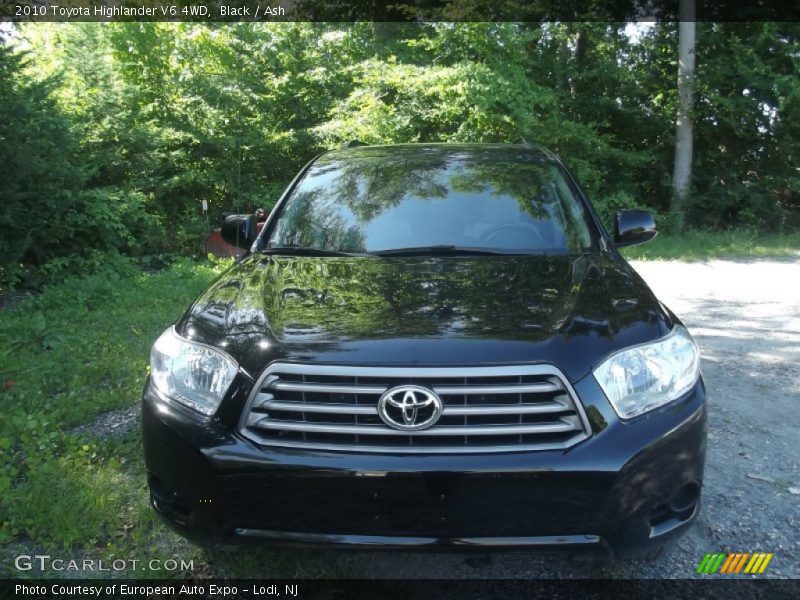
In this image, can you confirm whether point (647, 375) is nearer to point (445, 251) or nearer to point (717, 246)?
point (445, 251)

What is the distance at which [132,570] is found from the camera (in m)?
2.47

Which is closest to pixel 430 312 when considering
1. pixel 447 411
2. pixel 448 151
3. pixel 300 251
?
pixel 447 411

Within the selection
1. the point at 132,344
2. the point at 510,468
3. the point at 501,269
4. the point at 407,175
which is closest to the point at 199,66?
the point at 132,344

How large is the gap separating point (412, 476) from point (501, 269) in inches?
42.4

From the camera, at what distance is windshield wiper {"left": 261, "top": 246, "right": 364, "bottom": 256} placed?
10.0 feet

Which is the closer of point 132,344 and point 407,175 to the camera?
point 407,175

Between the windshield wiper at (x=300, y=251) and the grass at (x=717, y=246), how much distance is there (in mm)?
9217

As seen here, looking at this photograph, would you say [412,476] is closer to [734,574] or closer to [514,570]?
[514,570]

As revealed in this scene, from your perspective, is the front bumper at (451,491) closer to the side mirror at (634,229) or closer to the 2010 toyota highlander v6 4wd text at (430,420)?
the 2010 toyota highlander v6 4wd text at (430,420)

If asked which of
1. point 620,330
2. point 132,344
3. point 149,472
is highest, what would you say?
point 620,330

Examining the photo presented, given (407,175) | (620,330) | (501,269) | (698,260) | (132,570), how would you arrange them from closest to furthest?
(620,330) → (132,570) → (501,269) → (407,175) → (698,260)

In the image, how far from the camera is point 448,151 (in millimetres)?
3881

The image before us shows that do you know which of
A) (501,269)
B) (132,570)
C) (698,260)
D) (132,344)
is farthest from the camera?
(698,260)

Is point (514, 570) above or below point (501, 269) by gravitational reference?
below
